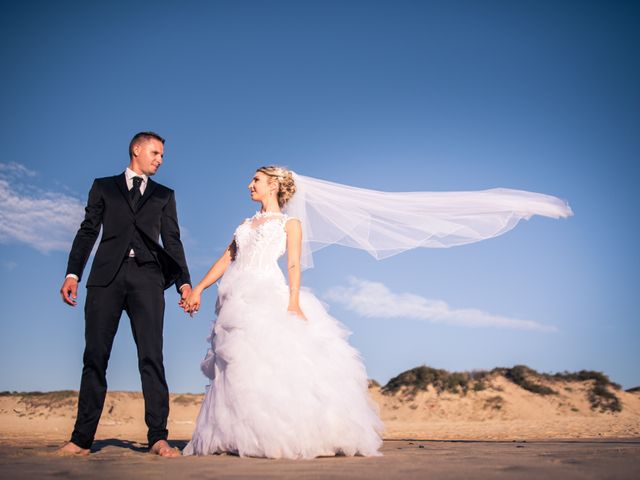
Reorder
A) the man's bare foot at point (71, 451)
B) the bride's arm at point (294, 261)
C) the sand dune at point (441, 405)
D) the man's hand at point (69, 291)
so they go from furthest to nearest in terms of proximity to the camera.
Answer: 1. the sand dune at point (441, 405)
2. the bride's arm at point (294, 261)
3. the man's hand at point (69, 291)
4. the man's bare foot at point (71, 451)

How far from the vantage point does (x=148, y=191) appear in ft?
20.2

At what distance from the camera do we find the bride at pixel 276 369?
551 cm

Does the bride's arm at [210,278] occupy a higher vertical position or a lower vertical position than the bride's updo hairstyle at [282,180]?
lower

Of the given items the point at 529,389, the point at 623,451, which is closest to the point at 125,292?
the point at 623,451

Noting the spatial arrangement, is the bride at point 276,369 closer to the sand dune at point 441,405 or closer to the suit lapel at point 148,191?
the suit lapel at point 148,191

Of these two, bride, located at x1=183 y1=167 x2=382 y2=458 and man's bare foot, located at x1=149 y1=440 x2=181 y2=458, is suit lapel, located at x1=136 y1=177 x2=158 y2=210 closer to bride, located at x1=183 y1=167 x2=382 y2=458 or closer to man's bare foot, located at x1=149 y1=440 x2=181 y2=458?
bride, located at x1=183 y1=167 x2=382 y2=458

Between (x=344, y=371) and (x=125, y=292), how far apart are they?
85.4 inches

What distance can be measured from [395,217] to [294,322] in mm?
2368

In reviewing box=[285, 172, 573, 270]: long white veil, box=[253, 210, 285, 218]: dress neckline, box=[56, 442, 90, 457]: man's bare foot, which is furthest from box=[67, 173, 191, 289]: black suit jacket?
box=[285, 172, 573, 270]: long white veil

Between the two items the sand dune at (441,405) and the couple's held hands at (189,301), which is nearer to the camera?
the couple's held hands at (189,301)

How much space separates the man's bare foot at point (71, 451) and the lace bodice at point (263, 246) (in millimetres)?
2233

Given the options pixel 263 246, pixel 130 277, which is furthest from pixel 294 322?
pixel 130 277

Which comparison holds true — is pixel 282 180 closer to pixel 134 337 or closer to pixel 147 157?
pixel 147 157

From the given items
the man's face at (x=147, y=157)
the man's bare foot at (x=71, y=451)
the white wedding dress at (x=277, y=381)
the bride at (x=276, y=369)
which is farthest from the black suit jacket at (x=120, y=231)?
the man's bare foot at (x=71, y=451)
